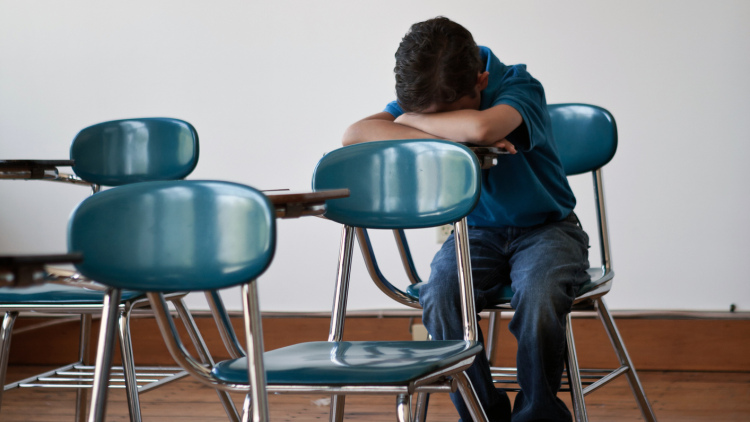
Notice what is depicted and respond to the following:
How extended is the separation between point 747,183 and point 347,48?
57.2 inches

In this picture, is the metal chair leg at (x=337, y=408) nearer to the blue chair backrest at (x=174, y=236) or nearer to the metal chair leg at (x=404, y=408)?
the metal chair leg at (x=404, y=408)

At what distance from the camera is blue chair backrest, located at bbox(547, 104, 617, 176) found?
77.0 inches

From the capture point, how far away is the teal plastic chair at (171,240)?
0.98 meters

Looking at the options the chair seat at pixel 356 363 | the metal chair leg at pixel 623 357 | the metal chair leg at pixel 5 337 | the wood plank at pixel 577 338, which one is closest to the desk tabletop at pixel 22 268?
the chair seat at pixel 356 363

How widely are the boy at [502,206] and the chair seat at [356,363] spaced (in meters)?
0.23

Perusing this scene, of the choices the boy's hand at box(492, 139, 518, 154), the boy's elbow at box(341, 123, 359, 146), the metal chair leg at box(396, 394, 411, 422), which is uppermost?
the boy's elbow at box(341, 123, 359, 146)

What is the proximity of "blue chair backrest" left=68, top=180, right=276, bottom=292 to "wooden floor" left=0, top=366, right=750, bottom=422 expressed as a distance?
1.30 meters

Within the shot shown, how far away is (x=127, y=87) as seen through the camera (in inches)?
116

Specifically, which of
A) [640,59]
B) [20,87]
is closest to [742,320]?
[640,59]

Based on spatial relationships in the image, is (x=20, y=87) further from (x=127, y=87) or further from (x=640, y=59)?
(x=640, y=59)

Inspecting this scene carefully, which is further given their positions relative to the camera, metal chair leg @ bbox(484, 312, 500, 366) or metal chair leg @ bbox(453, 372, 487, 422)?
metal chair leg @ bbox(484, 312, 500, 366)

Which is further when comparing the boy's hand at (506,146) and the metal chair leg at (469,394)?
the boy's hand at (506,146)

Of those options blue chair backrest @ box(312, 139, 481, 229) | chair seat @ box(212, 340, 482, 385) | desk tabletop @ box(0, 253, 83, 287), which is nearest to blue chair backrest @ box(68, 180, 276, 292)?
chair seat @ box(212, 340, 482, 385)

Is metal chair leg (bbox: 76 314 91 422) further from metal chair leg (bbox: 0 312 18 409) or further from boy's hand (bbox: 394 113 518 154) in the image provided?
boy's hand (bbox: 394 113 518 154)
